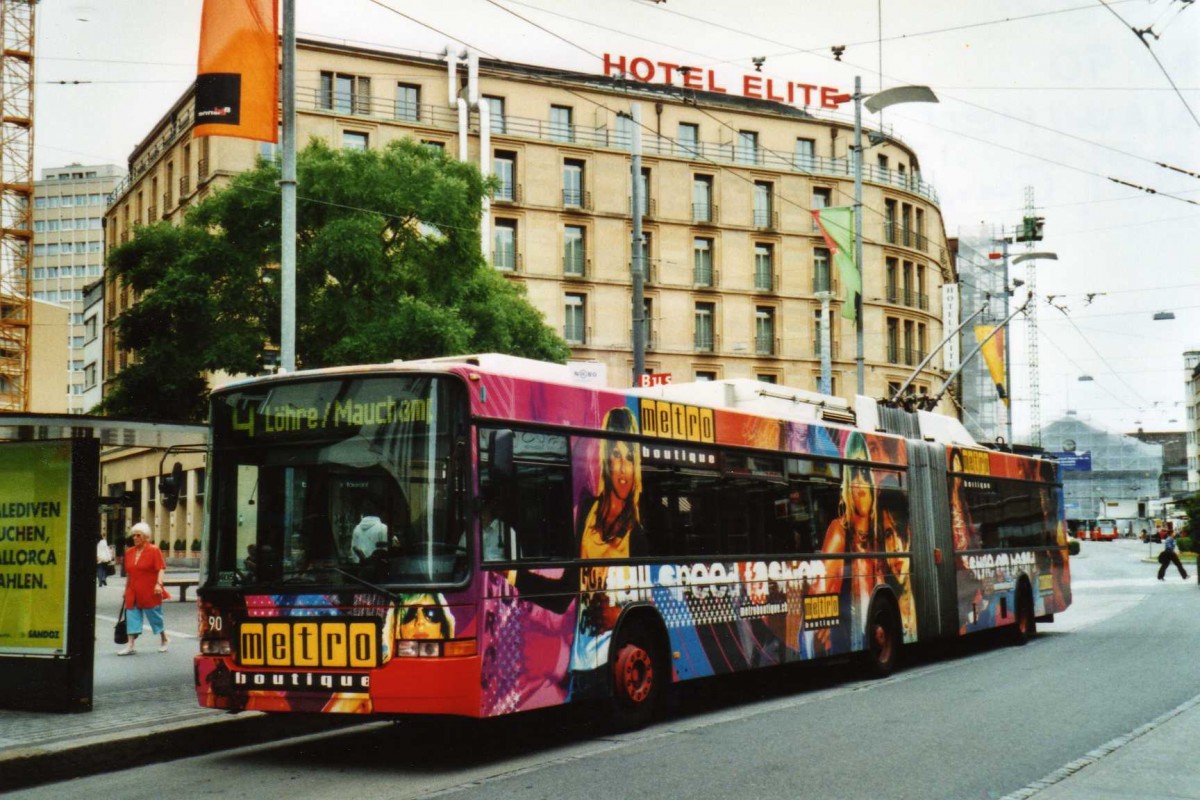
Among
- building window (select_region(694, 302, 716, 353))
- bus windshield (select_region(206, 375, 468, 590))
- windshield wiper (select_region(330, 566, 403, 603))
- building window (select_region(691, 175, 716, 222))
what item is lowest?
windshield wiper (select_region(330, 566, 403, 603))

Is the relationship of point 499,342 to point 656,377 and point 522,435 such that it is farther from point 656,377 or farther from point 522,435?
point 522,435

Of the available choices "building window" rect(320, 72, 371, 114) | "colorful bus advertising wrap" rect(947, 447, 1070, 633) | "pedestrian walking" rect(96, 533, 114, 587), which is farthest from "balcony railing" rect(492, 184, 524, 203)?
"colorful bus advertising wrap" rect(947, 447, 1070, 633)

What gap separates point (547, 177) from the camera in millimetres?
54656

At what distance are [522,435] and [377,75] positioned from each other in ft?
145

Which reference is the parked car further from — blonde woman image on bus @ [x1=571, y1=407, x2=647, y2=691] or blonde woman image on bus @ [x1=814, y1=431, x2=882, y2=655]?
blonde woman image on bus @ [x1=571, y1=407, x2=647, y2=691]

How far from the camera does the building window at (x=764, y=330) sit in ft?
196

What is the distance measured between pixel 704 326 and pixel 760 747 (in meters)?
49.5

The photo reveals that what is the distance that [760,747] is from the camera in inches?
386

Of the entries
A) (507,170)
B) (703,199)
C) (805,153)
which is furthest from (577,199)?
(805,153)

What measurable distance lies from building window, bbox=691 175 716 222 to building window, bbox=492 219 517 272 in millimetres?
8816

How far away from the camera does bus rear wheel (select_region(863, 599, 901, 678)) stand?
1505cm

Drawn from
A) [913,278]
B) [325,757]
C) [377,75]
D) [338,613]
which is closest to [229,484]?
[338,613]

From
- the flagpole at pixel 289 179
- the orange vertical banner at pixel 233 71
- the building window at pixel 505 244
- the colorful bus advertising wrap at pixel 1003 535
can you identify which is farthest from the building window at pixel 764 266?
the orange vertical banner at pixel 233 71

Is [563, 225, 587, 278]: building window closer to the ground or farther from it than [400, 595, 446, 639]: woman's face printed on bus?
farther from it
